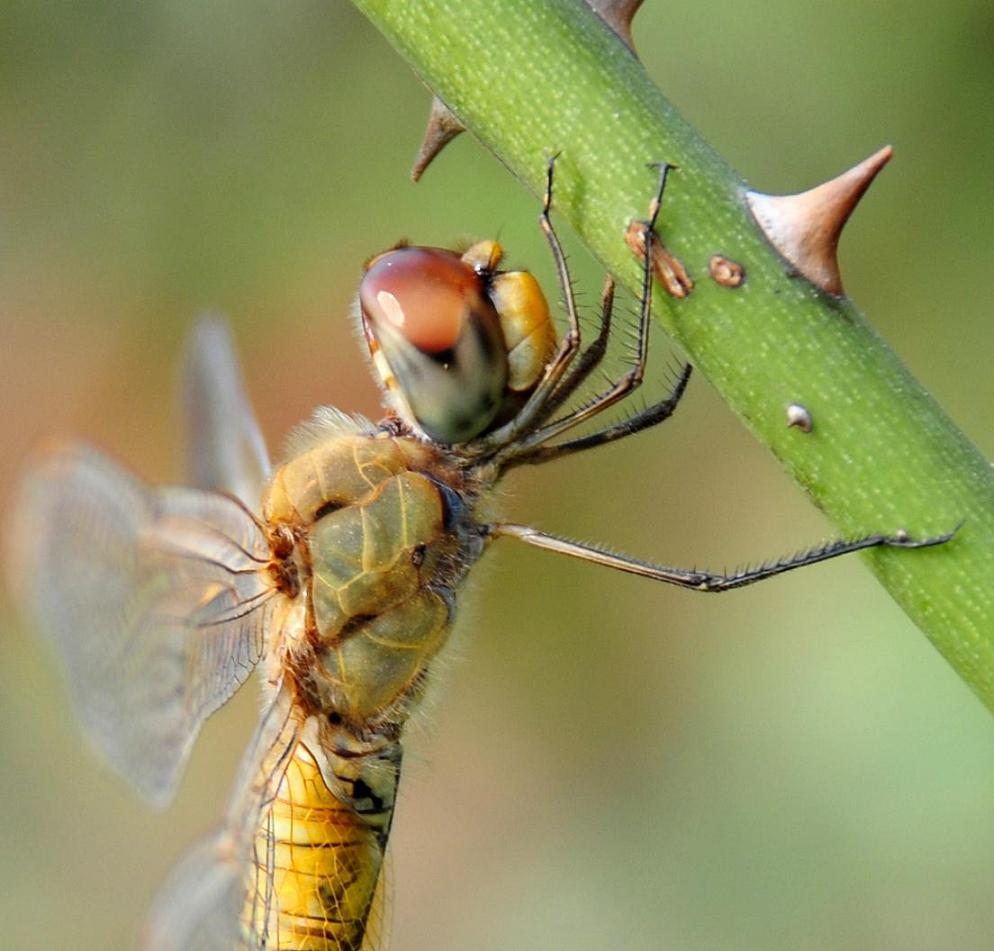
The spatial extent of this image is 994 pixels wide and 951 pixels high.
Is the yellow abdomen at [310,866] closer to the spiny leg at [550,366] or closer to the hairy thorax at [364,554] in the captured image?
the hairy thorax at [364,554]

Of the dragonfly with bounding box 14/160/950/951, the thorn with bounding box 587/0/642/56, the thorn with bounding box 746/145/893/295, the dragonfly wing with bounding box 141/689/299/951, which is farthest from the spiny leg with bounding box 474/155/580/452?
the dragonfly wing with bounding box 141/689/299/951

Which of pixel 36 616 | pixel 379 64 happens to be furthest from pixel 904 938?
pixel 379 64

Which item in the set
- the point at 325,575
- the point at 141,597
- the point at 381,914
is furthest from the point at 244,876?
the point at 325,575

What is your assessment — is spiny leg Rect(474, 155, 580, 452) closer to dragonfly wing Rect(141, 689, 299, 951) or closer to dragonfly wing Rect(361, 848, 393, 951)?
dragonfly wing Rect(141, 689, 299, 951)

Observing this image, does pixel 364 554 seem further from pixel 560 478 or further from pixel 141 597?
pixel 560 478

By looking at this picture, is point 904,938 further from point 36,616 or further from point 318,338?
point 318,338

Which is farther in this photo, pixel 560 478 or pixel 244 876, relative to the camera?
pixel 560 478

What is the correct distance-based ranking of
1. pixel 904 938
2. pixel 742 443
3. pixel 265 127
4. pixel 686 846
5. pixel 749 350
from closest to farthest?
pixel 749 350
pixel 904 938
pixel 686 846
pixel 742 443
pixel 265 127
